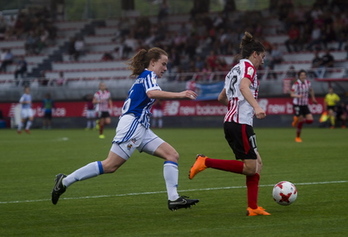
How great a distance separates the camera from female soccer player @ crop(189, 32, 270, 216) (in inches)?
347

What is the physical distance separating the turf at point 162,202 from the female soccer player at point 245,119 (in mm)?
417

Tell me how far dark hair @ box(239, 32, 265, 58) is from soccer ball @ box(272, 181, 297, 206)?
167 cm

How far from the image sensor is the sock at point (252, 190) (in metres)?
8.80

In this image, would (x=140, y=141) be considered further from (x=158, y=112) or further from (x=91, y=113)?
(x=91, y=113)

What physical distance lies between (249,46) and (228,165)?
1.47m

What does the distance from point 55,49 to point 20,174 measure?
34693 millimetres

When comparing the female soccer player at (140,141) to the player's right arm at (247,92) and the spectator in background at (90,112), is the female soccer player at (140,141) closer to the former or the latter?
the player's right arm at (247,92)

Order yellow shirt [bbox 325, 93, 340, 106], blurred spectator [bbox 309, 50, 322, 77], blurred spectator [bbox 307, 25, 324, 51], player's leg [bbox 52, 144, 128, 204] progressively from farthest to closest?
blurred spectator [bbox 307, 25, 324, 51]
blurred spectator [bbox 309, 50, 322, 77]
yellow shirt [bbox 325, 93, 340, 106]
player's leg [bbox 52, 144, 128, 204]

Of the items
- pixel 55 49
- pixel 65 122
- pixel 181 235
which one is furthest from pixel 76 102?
pixel 181 235

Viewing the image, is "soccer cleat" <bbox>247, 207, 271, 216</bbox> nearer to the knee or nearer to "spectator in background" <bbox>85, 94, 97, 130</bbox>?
the knee

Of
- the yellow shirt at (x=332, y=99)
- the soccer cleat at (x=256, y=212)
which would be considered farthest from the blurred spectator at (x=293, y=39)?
the soccer cleat at (x=256, y=212)

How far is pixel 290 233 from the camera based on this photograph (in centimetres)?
743

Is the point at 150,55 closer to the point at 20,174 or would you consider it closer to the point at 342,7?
the point at 20,174

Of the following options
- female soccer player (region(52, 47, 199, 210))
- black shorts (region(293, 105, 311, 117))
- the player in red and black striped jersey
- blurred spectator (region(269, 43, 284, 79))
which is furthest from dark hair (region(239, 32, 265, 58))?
blurred spectator (region(269, 43, 284, 79))
